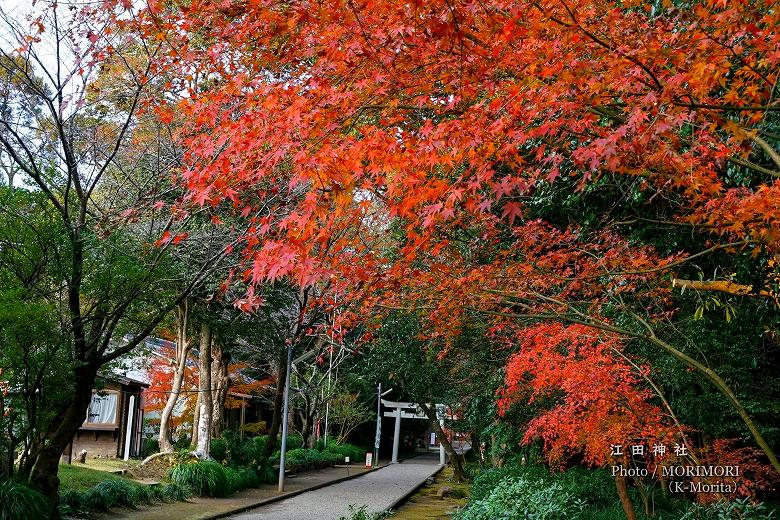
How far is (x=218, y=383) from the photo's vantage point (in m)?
21.2

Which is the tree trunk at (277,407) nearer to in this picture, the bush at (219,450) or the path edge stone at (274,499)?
the bush at (219,450)

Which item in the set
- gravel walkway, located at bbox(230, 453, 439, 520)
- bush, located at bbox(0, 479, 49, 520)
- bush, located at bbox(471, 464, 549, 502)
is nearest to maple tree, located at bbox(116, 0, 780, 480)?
bush, located at bbox(0, 479, 49, 520)

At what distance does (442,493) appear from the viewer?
2289cm

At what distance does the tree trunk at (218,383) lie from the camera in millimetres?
21172

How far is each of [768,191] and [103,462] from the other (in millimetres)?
20534

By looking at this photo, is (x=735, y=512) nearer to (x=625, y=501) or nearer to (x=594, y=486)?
(x=625, y=501)

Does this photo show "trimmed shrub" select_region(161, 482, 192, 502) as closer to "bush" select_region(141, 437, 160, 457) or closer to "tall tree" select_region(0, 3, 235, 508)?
"tall tree" select_region(0, 3, 235, 508)

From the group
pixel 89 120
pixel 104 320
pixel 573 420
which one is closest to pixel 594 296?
pixel 573 420

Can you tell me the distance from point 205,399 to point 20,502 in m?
10.8

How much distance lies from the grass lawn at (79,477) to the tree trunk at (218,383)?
4776mm

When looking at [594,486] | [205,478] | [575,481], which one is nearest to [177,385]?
[205,478]

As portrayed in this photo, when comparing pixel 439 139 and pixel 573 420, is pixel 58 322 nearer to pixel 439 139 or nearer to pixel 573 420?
pixel 439 139

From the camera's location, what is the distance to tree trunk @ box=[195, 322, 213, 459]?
1941cm

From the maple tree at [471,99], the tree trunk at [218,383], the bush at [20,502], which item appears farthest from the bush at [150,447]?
the maple tree at [471,99]
